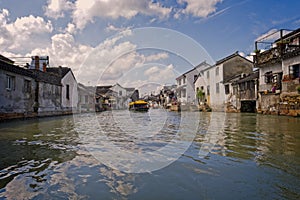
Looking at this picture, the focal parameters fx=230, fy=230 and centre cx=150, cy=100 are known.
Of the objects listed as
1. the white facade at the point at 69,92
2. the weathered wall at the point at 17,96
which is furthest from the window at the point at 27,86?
the white facade at the point at 69,92

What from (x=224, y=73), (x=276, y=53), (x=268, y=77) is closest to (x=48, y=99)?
(x=268, y=77)

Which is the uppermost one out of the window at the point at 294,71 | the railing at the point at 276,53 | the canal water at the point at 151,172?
the railing at the point at 276,53

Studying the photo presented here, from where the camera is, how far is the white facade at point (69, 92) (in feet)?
86.0

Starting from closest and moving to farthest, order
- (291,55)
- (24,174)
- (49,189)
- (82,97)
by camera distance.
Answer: (49,189) < (24,174) < (291,55) < (82,97)

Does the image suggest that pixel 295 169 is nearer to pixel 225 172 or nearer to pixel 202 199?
pixel 225 172

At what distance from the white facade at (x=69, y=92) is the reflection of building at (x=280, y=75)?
67.0 feet

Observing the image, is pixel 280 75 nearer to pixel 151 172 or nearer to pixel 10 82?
pixel 151 172

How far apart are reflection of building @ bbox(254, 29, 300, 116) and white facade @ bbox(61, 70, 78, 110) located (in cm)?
2043

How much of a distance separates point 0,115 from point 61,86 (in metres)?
11.8

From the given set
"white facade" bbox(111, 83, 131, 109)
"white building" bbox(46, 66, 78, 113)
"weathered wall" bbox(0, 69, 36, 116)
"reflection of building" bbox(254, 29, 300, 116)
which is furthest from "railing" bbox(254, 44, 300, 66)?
"white facade" bbox(111, 83, 131, 109)

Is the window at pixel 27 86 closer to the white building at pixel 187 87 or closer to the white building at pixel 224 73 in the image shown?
the white building at pixel 224 73

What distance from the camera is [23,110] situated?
1722 centimetres

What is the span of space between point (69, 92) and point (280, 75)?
22487 millimetres

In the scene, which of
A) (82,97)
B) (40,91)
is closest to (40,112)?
(40,91)
